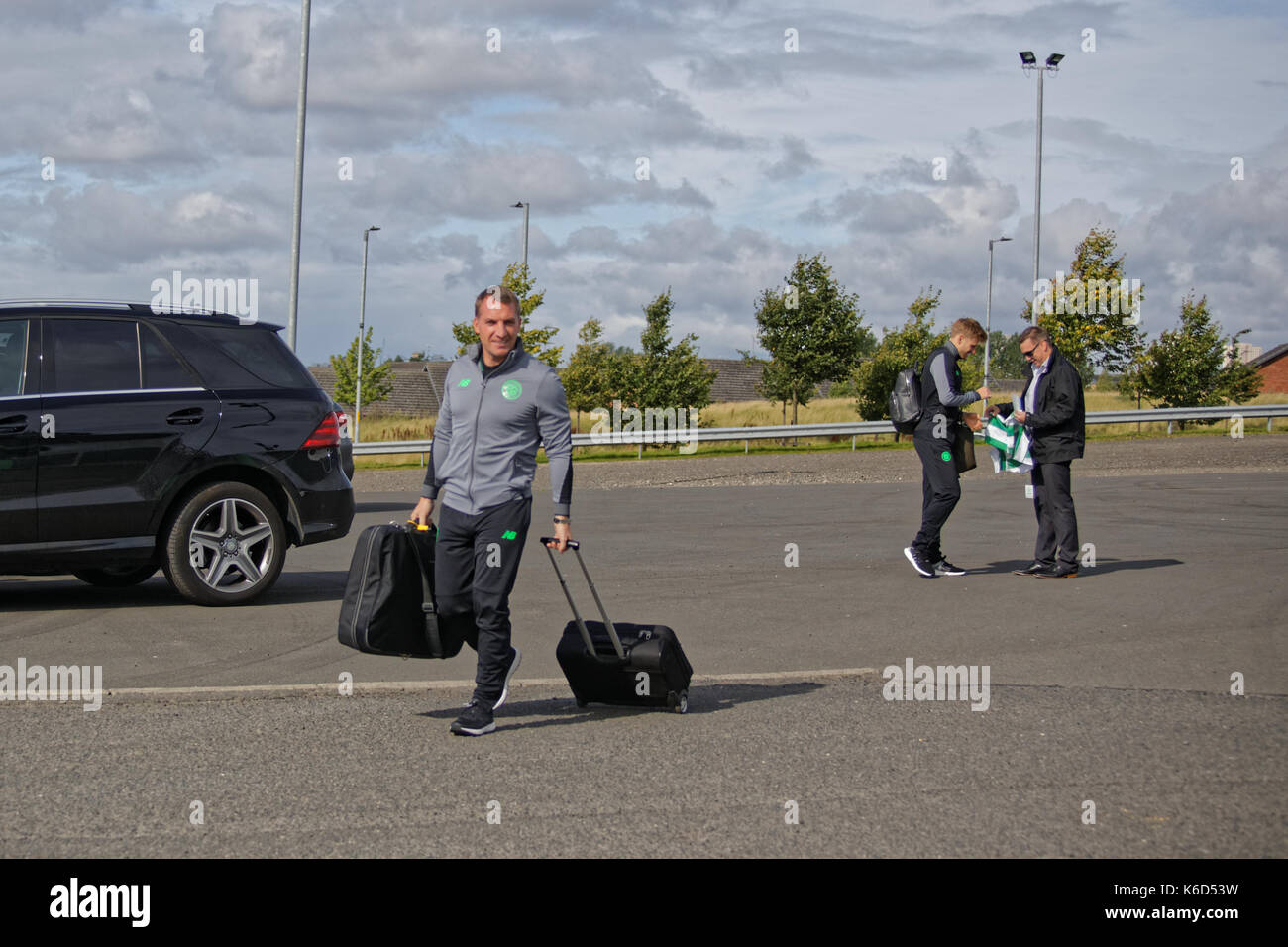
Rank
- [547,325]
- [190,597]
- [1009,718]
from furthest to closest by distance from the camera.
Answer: [547,325] < [190,597] < [1009,718]

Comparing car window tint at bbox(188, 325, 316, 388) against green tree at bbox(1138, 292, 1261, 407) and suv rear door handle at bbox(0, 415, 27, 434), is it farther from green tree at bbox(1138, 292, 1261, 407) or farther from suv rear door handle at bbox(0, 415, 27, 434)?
green tree at bbox(1138, 292, 1261, 407)

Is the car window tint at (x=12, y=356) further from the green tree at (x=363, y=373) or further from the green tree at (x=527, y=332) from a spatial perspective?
the green tree at (x=363, y=373)

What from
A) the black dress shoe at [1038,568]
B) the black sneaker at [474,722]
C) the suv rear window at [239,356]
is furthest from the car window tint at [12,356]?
the black dress shoe at [1038,568]

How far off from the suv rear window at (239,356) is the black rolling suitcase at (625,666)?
4.32 meters

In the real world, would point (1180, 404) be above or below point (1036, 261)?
below

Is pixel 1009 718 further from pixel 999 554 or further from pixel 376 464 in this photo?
pixel 376 464

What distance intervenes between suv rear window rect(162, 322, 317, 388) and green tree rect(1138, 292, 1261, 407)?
3273 centimetres

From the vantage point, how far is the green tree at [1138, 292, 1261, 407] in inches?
1519

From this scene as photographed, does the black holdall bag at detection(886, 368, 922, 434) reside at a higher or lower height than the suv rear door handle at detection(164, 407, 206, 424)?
higher

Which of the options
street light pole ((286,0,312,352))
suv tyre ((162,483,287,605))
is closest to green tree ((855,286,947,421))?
street light pole ((286,0,312,352))

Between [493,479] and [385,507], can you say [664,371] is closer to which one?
[385,507]
